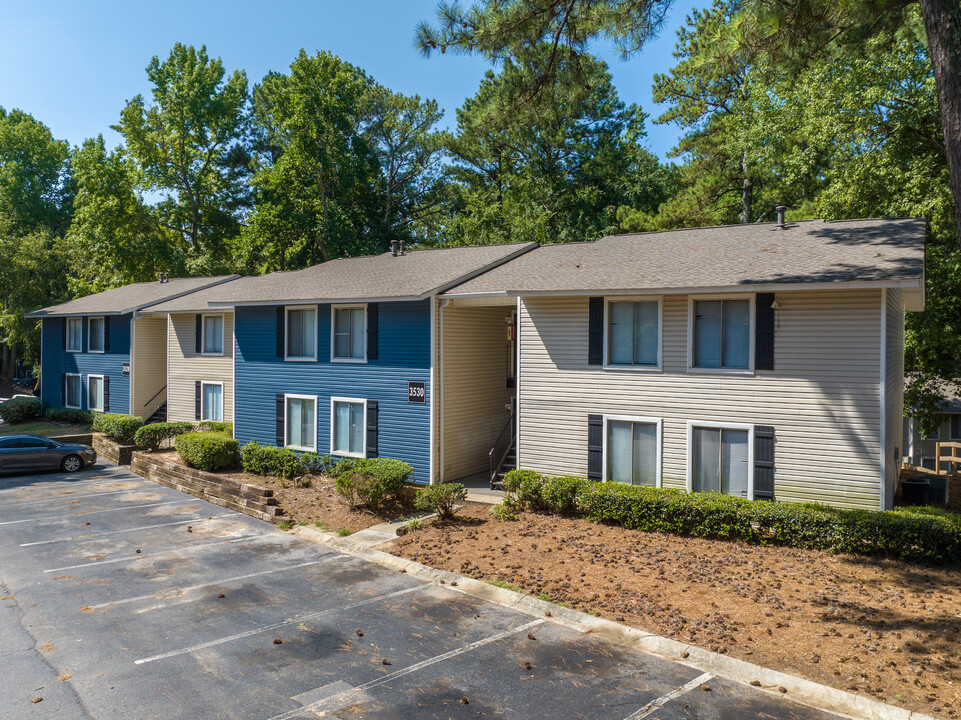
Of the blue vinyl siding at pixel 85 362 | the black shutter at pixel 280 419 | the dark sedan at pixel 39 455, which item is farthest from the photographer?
the blue vinyl siding at pixel 85 362

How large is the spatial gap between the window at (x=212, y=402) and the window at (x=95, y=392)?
7.58m

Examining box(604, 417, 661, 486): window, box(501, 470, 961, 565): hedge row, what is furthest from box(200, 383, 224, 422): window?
box(604, 417, 661, 486): window

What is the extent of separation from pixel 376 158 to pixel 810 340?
3702cm

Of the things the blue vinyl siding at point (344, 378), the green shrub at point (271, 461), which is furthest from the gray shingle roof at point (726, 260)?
the green shrub at point (271, 461)

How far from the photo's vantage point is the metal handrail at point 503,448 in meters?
18.4

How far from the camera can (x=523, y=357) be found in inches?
671

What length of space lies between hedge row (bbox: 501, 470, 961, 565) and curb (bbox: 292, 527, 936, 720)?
406 centimetres

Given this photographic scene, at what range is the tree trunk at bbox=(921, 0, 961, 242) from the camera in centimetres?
939

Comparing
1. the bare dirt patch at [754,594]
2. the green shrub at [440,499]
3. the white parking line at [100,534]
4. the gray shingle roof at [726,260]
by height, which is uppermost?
the gray shingle roof at [726,260]

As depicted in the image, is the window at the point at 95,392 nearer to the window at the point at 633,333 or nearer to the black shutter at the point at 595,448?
the black shutter at the point at 595,448

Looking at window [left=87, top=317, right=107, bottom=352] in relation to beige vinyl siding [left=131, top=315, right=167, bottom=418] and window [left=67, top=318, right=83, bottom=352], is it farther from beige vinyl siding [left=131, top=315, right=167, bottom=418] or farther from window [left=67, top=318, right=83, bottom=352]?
beige vinyl siding [left=131, top=315, right=167, bottom=418]

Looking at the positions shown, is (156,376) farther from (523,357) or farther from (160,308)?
(523,357)

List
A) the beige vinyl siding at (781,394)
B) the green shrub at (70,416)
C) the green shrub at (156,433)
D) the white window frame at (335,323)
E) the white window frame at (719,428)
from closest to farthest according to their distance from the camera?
the beige vinyl siding at (781,394), the white window frame at (719,428), the white window frame at (335,323), the green shrub at (156,433), the green shrub at (70,416)

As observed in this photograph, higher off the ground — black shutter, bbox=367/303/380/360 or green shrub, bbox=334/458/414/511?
black shutter, bbox=367/303/380/360
